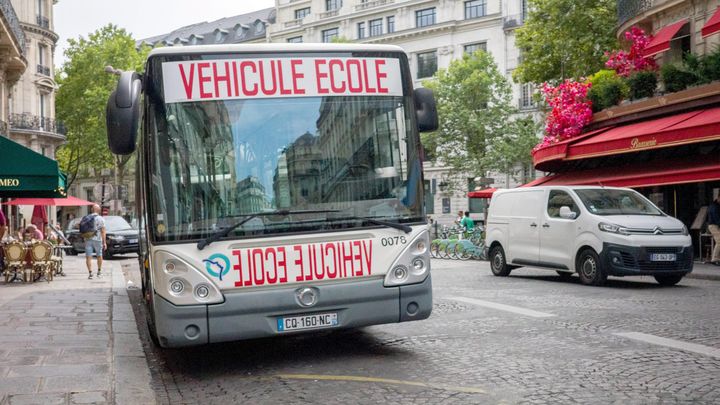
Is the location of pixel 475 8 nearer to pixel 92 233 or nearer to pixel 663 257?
pixel 92 233

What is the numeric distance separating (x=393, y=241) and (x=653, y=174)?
13823 mm

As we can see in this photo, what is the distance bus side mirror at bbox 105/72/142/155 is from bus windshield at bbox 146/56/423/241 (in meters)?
0.18

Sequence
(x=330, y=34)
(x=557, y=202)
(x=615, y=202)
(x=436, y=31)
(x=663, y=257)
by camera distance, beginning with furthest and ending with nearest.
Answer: (x=330, y=34) → (x=436, y=31) → (x=557, y=202) → (x=615, y=202) → (x=663, y=257)

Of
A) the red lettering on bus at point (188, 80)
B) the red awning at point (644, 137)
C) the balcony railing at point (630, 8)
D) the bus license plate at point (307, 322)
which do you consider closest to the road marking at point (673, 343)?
the bus license plate at point (307, 322)

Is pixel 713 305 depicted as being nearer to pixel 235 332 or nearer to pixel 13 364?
pixel 235 332

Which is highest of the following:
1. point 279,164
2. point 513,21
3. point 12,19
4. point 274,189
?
point 513,21

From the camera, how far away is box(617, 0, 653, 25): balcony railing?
24.1 meters

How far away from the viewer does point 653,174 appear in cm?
1936

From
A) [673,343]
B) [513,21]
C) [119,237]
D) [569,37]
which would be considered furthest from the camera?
[513,21]

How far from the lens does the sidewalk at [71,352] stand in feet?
19.3

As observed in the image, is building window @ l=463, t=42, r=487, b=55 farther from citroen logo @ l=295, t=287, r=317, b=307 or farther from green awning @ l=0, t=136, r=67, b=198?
citroen logo @ l=295, t=287, r=317, b=307

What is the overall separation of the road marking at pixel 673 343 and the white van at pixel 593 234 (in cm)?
509

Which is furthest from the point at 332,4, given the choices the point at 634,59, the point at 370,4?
the point at 634,59

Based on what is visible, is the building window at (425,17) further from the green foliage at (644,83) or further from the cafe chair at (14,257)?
the cafe chair at (14,257)
